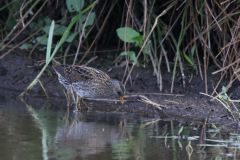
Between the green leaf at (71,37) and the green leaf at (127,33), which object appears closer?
the green leaf at (127,33)

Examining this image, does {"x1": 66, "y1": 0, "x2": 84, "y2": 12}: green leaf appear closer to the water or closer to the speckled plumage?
the speckled plumage

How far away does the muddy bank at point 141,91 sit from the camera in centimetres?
508

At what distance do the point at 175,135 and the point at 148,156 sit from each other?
2.64 feet

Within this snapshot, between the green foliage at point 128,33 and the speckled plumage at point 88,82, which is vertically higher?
the green foliage at point 128,33

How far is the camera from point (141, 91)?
6.33 m

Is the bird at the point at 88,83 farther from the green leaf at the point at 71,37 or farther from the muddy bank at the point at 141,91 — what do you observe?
the green leaf at the point at 71,37

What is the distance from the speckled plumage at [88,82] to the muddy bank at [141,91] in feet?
0.55

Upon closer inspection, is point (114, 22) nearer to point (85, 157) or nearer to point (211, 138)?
point (211, 138)

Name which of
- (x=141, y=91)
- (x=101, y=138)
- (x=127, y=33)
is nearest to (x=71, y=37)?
(x=127, y=33)

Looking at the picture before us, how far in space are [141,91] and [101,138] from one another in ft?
9.05

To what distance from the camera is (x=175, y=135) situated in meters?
3.78

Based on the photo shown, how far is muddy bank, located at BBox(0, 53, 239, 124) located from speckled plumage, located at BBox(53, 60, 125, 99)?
6.6 inches

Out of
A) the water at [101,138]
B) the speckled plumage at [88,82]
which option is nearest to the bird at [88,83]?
the speckled plumage at [88,82]

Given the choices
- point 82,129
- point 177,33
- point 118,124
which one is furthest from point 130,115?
point 177,33
